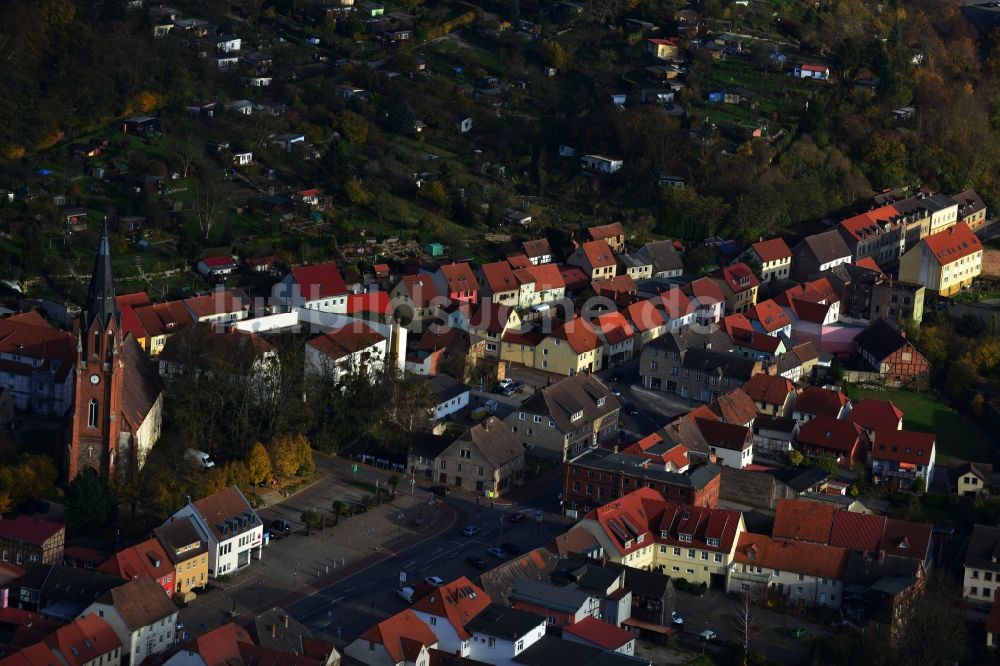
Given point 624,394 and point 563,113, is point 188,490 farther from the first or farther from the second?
point 563,113

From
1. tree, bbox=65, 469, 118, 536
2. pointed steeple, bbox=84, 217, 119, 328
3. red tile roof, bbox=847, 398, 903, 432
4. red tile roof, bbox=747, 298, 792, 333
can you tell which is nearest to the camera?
tree, bbox=65, 469, 118, 536

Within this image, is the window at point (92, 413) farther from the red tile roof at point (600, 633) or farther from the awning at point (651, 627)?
the awning at point (651, 627)

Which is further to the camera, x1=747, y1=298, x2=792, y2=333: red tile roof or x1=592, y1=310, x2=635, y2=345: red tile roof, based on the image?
x1=747, y1=298, x2=792, y2=333: red tile roof

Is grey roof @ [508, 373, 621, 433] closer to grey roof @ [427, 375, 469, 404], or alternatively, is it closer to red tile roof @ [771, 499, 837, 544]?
grey roof @ [427, 375, 469, 404]

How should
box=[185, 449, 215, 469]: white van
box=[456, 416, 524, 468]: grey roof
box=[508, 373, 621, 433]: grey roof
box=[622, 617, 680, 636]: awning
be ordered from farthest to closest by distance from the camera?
box=[508, 373, 621, 433]: grey roof
box=[456, 416, 524, 468]: grey roof
box=[185, 449, 215, 469]: white van
box=[622, 617, 680, 636]: awning

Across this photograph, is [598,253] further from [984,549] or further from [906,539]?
[984,549]

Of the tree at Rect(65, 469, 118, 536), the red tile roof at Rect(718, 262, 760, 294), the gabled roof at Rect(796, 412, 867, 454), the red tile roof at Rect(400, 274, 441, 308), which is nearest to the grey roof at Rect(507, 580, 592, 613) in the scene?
the tree at Rect(65, 469, 118, 536)

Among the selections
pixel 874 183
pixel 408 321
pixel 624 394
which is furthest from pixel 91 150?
pixel 874 183
